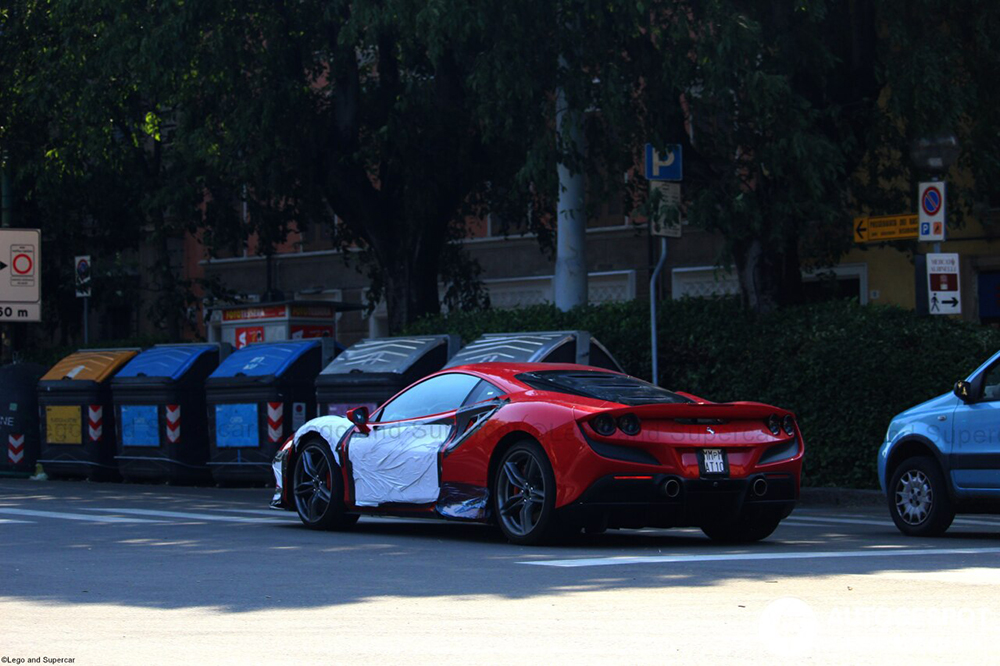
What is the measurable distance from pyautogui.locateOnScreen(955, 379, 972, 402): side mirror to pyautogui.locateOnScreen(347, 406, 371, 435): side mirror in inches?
177

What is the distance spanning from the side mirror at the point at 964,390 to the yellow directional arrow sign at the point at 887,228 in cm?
533

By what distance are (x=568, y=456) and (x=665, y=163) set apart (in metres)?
8.44

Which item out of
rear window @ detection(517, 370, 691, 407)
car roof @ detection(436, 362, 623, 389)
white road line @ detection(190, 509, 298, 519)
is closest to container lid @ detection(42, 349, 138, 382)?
white road line @ detection(190, 509, 298, 519)

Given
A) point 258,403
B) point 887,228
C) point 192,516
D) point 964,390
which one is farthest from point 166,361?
point 964,390

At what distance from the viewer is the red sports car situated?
10.6m

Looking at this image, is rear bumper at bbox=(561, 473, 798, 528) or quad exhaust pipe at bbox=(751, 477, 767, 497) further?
quad exhaust pipe at bbox=(751, 477, 767, 497)

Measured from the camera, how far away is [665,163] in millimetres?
18438

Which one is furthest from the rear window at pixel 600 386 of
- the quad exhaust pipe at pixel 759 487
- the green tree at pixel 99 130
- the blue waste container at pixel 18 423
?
the blue waste container at pixel 18 423

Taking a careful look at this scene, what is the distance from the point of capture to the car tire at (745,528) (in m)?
11.4

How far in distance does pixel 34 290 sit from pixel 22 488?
8350mm

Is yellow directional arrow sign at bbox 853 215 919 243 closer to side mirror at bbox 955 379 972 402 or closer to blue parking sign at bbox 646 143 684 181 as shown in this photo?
blue parking sign at bbox 646 143 684 181

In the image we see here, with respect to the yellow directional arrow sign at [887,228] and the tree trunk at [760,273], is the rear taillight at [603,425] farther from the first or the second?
the tree trunk at [760,273]

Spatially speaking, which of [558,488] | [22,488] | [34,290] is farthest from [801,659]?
[34,290]

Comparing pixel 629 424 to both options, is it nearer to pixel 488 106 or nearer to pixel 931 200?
pixel 931 200
